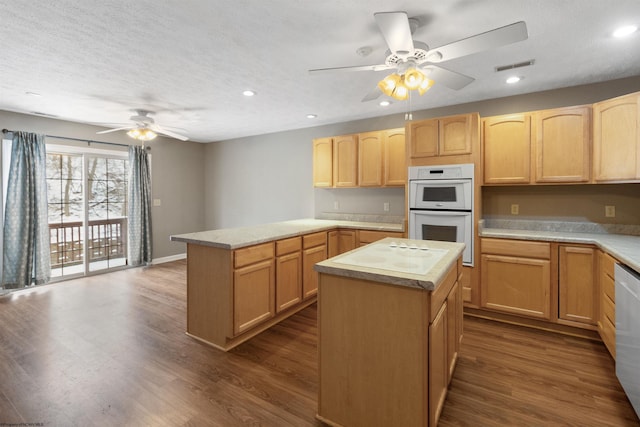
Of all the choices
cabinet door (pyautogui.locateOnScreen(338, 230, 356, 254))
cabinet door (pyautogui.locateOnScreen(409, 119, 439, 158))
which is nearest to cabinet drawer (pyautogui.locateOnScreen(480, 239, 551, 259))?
cabinet door (pyautogui.locateOnScreen(409, 119, 439, 158))

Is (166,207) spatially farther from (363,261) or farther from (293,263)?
(363,261)

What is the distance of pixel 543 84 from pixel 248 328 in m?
3.82

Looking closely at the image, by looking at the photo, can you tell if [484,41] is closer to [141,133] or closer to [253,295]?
[253,295]

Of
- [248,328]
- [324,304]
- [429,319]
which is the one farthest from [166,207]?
[429,319]

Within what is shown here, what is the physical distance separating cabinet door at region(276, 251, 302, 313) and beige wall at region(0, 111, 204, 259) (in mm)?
3708

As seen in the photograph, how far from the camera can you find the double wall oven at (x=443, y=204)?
3180mm

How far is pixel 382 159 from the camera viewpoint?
3949 mm

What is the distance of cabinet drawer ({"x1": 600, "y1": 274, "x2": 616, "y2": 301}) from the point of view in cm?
221

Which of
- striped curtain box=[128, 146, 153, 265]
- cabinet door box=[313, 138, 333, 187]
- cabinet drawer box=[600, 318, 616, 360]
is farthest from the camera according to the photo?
striped curtain box=[128, 146, 153, 265]

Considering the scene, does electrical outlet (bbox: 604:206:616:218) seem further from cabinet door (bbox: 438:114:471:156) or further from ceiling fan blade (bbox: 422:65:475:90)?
ceiling fan blade (bbox: 422:65:475:90)

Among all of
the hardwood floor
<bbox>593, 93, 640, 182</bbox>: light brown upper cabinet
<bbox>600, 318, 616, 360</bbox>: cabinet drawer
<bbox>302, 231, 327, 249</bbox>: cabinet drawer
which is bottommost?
the hardwood floor

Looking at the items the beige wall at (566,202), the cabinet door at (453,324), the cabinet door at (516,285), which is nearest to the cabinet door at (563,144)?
the beige wall at (566,202)

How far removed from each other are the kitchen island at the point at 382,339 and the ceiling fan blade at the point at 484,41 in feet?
4.01

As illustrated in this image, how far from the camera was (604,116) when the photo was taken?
2.70m
